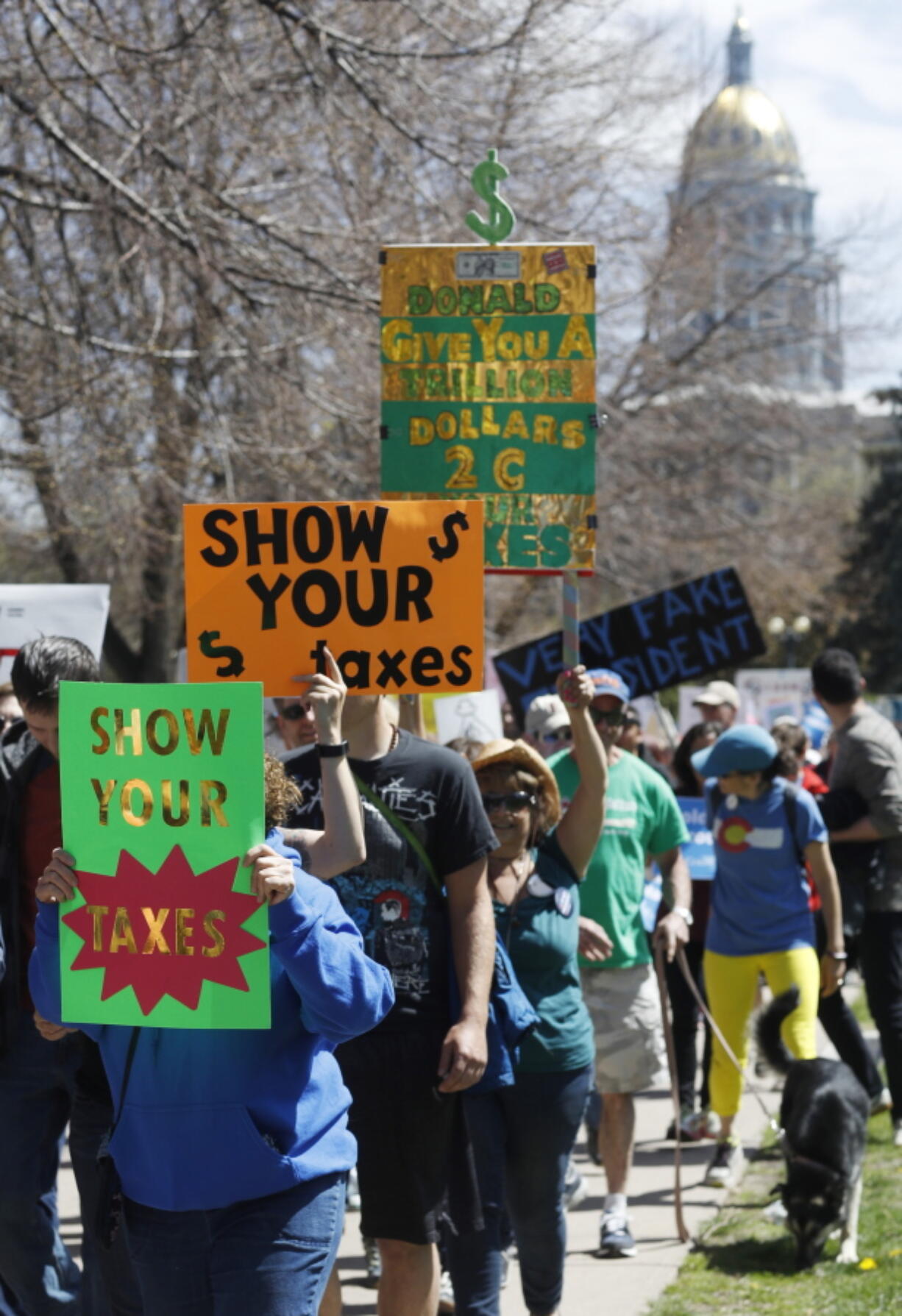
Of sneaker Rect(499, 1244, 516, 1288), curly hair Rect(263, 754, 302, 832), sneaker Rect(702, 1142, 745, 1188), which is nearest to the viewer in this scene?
curly hair Rect(263, 754, 302, 832)

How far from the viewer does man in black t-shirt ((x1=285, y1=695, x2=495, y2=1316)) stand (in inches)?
159

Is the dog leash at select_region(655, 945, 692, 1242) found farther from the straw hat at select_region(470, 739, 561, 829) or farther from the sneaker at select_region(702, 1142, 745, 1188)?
the straw hat at select_region(470, 739, 561, 829)

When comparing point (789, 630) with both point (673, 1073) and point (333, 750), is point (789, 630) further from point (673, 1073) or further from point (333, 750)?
point (333, 750)

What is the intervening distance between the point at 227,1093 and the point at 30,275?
313 inches

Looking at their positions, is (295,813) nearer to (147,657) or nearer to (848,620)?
(147,657)

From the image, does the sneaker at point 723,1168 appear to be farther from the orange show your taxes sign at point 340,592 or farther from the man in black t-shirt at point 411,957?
the orange show your taxes sign at point 340,592

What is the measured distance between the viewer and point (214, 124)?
30.2 ft

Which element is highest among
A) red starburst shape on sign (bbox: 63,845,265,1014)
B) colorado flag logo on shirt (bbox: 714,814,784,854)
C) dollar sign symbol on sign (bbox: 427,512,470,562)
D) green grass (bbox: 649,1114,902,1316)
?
dollar sign symbol on sign (bbox: 427,512,470,562)

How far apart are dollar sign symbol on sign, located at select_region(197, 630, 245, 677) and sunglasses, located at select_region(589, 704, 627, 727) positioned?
219 centimetres

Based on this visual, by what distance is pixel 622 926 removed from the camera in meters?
6.31

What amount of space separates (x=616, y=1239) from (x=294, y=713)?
2165 millimetres

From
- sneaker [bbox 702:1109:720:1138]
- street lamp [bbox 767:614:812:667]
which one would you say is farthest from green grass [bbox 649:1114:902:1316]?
street lamp [bbox 767:614:812:667]

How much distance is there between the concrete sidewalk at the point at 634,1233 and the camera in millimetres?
5535

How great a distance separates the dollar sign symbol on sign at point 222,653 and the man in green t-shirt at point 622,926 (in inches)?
84.6
